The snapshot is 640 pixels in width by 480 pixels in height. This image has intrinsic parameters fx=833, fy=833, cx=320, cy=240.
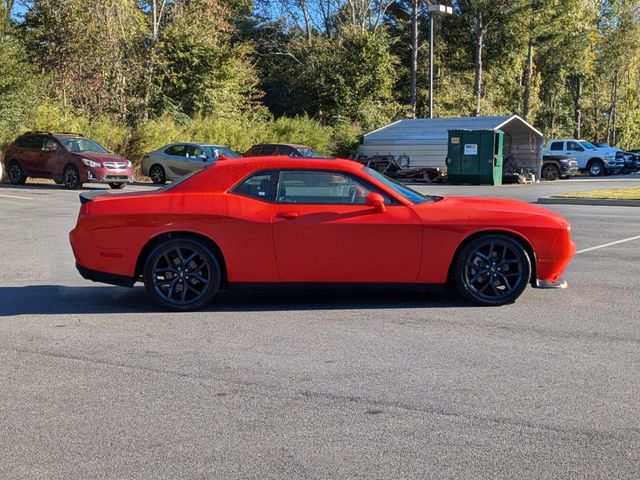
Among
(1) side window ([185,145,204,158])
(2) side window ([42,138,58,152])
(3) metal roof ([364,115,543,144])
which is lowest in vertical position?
(1) side window ([185,145,204,158])

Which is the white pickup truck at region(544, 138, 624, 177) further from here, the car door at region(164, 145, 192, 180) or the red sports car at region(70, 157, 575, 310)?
the red sports car at region(70, 157, 575, 310)

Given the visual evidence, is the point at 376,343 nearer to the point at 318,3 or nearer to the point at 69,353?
the point at 69,353

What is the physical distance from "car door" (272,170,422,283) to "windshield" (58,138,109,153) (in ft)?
62.7

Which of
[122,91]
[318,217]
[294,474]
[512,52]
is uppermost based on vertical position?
[512,52]

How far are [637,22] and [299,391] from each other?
220 feet

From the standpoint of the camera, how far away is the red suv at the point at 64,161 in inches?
964

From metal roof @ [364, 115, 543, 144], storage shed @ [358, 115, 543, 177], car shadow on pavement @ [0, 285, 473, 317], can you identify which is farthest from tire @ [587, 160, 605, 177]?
car shadow on pavement @ [0, 285, 473, 317]

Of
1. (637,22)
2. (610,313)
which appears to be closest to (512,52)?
(637,22)

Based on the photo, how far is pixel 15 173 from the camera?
26.4 metres

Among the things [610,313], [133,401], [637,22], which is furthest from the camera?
[637,22]

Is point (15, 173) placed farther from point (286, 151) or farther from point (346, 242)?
point (346, 242)

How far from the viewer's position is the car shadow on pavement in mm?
7949

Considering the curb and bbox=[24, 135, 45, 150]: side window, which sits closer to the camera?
the curb

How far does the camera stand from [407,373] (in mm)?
5711
